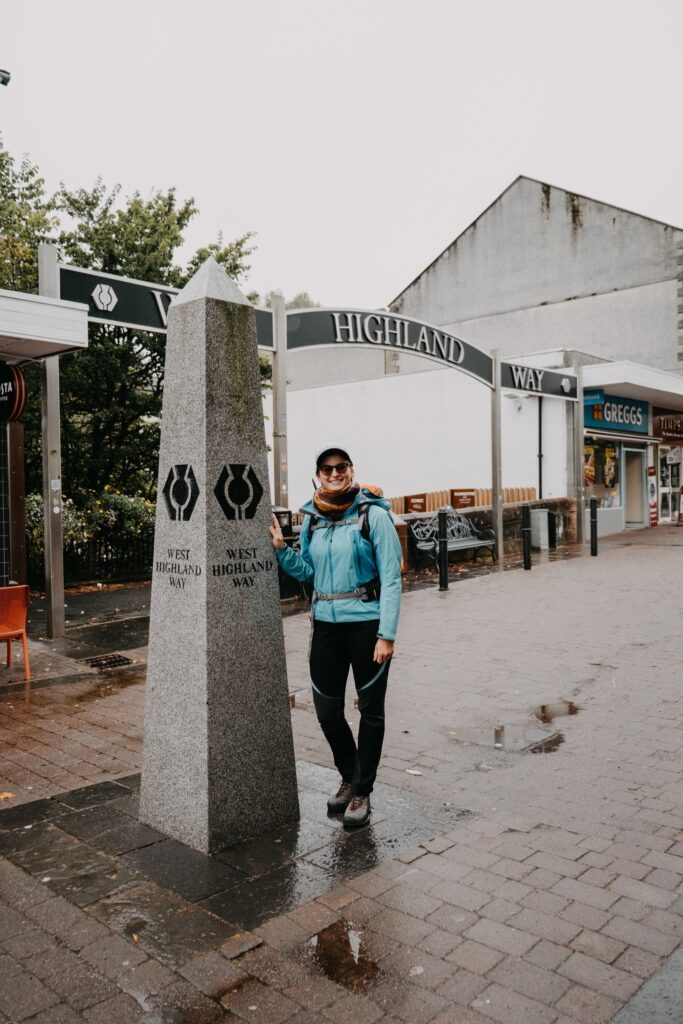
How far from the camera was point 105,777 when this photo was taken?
476cm

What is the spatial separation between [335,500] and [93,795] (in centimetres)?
211

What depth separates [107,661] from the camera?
25.9 feet

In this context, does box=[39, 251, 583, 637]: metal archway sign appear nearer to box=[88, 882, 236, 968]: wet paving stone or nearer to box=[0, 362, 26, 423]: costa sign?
box=[0, 362, 26, 423]: costa sign

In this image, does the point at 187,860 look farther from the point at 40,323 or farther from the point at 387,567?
the point at 40,323

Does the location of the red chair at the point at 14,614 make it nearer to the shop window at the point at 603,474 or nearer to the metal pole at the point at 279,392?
the metal pole at the point at 279,392

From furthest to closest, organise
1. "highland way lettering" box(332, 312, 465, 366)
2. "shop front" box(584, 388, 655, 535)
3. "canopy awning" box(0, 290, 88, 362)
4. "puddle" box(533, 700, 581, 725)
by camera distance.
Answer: "shop front" box(584, 388, 655, 535) → "highland way lettering" box(332, 312, 465, 366) → "canopy awning" box(0, 290, 88, 362) → "puddle" box(533, 700, 581, 725)

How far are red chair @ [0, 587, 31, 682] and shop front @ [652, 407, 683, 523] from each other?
73.7ft

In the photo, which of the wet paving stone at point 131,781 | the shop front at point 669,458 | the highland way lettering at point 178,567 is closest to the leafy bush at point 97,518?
the wet paving stone at point 131,781

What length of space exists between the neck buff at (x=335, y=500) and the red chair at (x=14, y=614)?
3.88m

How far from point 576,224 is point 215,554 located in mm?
26998

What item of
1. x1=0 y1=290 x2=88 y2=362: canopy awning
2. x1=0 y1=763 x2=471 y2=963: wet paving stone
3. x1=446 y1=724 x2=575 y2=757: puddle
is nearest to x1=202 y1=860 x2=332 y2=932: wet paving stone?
x1=0 y1=763 x2=471 y2=963: wet paving stone

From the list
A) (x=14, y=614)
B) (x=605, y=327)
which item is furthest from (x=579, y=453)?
(x=14, y=614)

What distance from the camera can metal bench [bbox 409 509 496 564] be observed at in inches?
572

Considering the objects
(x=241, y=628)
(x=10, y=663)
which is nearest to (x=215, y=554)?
(x=241, y=628)
